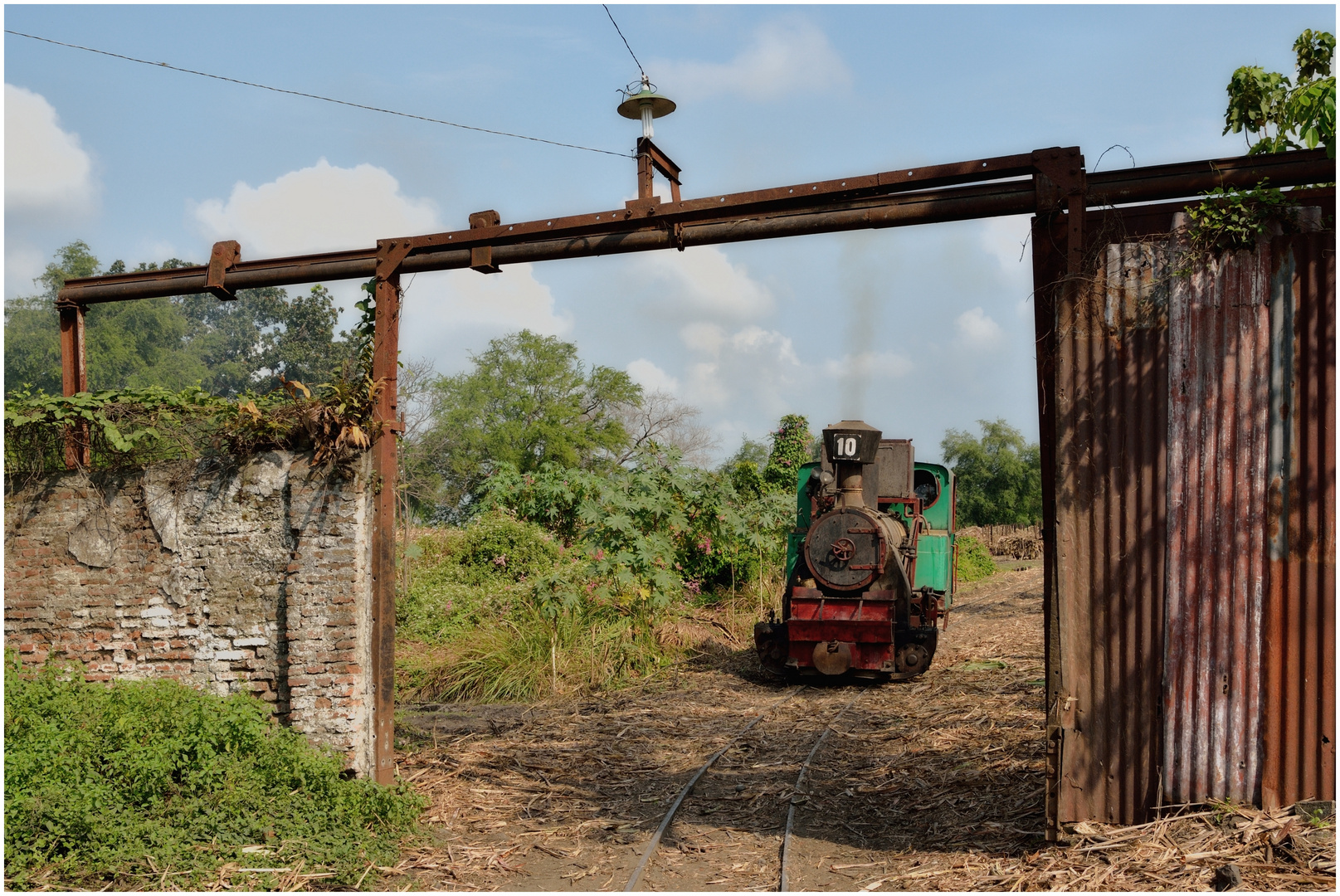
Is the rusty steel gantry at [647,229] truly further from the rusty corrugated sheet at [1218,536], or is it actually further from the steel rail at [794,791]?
the steel rail at [794,791]

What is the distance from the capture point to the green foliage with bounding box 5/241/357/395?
43.1 m

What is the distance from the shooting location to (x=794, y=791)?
712 centimetres

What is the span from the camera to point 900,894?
4973 millimetres

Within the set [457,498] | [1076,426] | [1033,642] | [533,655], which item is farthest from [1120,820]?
[457,498]

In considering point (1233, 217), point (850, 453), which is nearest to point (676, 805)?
point (1233, 217)

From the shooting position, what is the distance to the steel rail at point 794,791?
538cm

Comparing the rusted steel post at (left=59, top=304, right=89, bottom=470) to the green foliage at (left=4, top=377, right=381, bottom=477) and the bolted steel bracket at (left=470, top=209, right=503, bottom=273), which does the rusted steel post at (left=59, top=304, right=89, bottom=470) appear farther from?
the bolted steel bracket at (left=470, top=209, right=503, bottom=273)

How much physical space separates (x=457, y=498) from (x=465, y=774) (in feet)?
111

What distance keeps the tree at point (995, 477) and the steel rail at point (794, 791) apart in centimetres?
4193

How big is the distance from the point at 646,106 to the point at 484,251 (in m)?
1.58

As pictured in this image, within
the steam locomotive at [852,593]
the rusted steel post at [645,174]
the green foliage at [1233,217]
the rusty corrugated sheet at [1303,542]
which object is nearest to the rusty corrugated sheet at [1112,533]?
the green foliage at [1233,217]

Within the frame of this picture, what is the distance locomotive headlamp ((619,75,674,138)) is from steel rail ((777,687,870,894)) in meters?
4.88

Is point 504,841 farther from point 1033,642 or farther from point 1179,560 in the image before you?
point 1033,642

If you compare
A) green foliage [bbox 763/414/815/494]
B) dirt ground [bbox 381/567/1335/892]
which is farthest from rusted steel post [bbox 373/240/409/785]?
green foliage [bbox 763/414/815/494]
